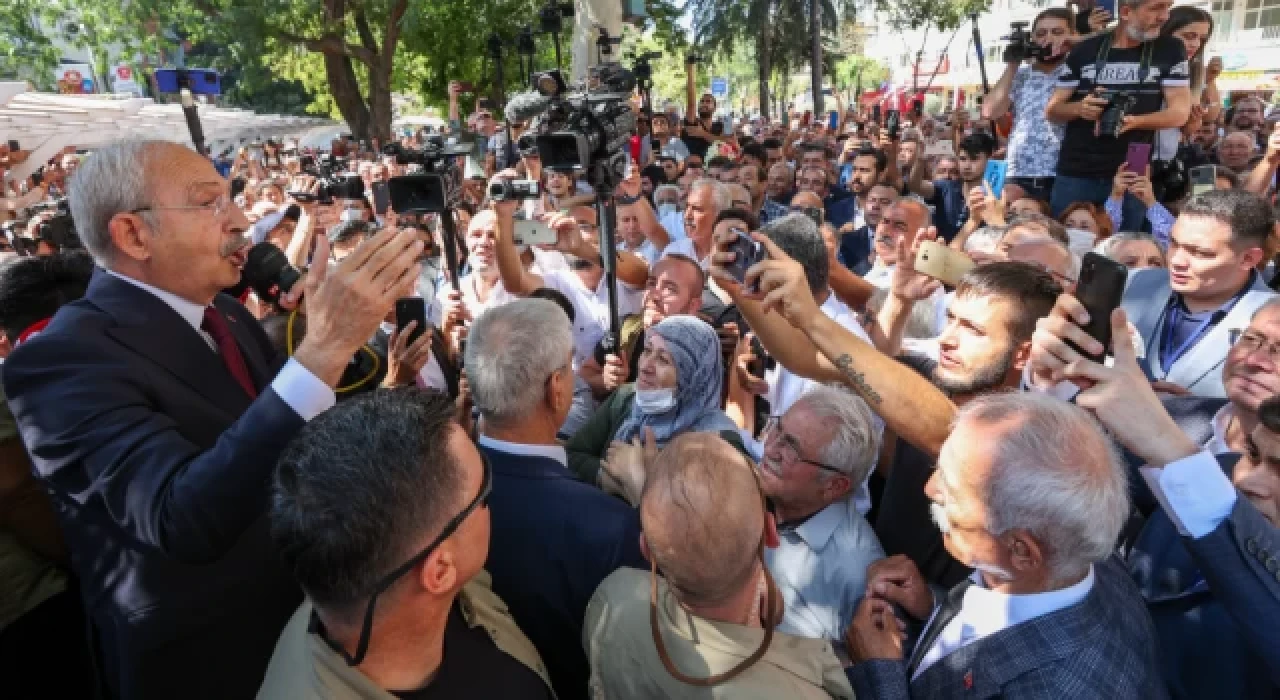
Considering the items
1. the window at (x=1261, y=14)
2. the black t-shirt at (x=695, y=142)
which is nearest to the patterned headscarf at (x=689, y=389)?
the black t-shirt at (x=695, y=142)

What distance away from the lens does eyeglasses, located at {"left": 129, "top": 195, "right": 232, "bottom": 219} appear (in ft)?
5.88

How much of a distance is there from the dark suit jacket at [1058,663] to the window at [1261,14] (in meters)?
34.5

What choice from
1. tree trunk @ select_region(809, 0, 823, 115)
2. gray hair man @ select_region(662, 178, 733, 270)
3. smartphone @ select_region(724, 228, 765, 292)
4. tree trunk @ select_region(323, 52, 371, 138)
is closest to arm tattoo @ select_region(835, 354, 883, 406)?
smartphone @ select_region(724, 228, 765, 292)

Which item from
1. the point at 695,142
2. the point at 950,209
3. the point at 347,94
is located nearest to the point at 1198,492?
the point at 950,209

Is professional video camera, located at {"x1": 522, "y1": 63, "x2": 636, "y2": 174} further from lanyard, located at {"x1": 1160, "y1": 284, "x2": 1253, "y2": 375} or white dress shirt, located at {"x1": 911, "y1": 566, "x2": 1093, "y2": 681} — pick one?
lanyard, located at {"x1": 1160, "y1": 284, "x2": 1253, "y2": 375}

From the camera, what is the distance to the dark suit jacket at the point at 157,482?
150 centimetres

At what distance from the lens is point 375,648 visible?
1298 millimetres

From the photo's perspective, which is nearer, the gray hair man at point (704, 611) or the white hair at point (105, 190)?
the gray hair man at point (704, 611)

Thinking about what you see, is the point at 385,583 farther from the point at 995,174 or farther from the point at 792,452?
the point at 995,174

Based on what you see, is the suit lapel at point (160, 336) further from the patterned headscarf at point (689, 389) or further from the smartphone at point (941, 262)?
the smartphone at point (941, 262)

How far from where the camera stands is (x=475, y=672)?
1464mm

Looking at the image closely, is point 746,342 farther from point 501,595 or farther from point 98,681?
point 98,681

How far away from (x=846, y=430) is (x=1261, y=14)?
3494cm

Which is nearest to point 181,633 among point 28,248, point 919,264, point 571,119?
point 919,264
